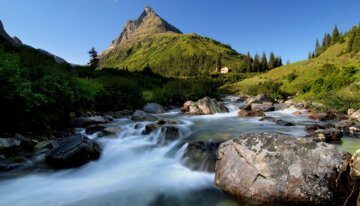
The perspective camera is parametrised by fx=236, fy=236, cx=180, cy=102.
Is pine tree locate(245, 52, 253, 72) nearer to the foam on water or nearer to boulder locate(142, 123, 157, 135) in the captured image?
boulder locate(142, 123, 157, 135)

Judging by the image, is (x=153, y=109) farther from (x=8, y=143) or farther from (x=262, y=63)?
(x=262, y=63)

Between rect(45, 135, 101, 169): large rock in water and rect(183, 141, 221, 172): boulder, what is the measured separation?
4579 mm

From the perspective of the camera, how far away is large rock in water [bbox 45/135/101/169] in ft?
33.6

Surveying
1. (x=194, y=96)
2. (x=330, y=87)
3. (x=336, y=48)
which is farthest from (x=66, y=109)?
(x=336, y=48)

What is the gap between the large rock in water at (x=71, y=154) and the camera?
33.6 ft

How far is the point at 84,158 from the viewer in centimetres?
1081

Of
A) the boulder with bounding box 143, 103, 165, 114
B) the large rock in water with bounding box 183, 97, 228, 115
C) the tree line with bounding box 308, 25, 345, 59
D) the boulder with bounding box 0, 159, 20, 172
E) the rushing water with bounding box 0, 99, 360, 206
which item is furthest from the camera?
the tree line with bounding box 308, 25, 345, 59

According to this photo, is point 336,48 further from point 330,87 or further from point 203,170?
point 203,170

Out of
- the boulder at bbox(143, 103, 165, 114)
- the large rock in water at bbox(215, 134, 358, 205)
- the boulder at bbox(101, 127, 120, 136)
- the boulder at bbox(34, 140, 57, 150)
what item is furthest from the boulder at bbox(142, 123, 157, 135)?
the boulder at bbox(143, 103, 165, 114)

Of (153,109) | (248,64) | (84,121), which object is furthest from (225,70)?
(84,121)

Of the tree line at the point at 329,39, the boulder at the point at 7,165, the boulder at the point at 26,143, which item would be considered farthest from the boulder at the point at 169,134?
the tree line at the point at 329,39

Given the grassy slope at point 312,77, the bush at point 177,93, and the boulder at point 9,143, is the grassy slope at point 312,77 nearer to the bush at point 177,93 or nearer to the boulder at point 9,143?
the bush at point 177,93

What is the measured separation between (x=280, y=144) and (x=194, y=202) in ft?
10.7

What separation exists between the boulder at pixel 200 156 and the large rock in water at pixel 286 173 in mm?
1333
